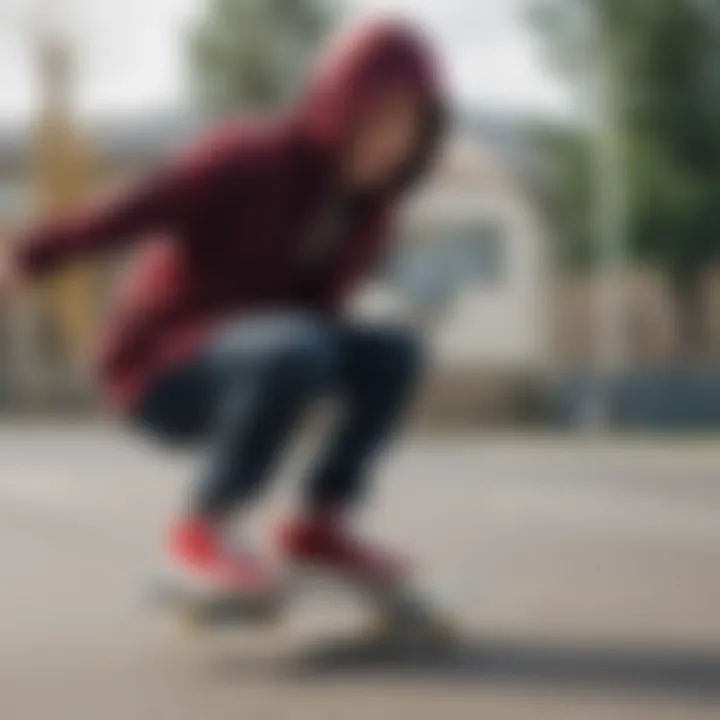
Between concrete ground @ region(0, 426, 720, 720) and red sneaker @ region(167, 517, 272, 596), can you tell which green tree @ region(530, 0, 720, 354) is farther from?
red sneaker @ region(167, 517, 272, 596)

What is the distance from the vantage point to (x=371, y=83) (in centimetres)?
314

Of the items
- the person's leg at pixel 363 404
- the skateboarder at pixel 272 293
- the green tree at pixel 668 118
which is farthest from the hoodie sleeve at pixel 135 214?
the green tree at pixel 668 118

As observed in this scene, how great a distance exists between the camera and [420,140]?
10.5 ft

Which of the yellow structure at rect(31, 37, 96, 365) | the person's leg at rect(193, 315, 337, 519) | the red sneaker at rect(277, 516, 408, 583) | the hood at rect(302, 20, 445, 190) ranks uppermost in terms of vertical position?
the yellow structure at rect(31, 37, 96, 365)

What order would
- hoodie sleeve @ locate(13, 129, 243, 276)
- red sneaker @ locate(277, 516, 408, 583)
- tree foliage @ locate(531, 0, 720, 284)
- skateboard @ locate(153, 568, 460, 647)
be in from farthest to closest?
tree foliage @ locate(531, 0, 720, 284), red sneaker @ locate(277, 516, 408, 583), skateboard @ locate(153, 568, 460, 647), hoodie sleeve @ locate(13, 129, 243, 276)

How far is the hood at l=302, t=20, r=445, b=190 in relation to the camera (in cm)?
313

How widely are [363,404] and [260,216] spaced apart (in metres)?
0.35

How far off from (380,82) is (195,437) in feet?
2.16

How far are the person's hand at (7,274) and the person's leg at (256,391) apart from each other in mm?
325

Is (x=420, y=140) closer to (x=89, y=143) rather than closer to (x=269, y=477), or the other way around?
(x=269, y=477)

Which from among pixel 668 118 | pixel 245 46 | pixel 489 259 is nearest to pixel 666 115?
pixel 668 118

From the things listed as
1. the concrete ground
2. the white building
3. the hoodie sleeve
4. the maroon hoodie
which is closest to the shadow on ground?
the concrete ground

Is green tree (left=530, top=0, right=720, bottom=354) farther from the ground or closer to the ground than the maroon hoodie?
farther from the ground

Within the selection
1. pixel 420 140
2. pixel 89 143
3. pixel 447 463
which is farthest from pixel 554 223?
pixel 420 140
